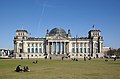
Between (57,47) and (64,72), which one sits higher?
(57,47)

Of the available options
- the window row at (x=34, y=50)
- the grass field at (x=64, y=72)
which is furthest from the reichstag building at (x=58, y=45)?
the grass field at (x=64, y=72)

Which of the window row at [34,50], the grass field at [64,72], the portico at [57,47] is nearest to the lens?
the grass field at [64,72]

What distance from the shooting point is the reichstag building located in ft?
551

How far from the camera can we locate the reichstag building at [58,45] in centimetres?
16800

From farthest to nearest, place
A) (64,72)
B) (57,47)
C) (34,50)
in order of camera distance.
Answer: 1. (34,50)
2. (57,47)
3. (64,72)

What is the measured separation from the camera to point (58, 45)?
169 meters

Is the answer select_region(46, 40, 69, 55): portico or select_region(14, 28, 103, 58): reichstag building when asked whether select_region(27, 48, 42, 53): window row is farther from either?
select_region(46, 40, 69, 55): portico

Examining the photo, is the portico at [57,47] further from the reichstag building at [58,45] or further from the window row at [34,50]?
the window row at [34,50]

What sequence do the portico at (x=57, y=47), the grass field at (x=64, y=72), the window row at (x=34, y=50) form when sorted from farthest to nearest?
the window row at (x=34, y=50) → the portico at (x=57, y=47) → the grass field at (x=64, y=72)

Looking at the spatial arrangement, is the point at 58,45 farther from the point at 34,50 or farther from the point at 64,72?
the point at 64,72

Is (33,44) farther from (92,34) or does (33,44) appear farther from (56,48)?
(92,34)

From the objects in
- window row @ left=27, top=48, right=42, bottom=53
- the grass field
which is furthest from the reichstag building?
the grass field

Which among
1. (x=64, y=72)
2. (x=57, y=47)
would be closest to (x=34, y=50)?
(x=57, y=47)

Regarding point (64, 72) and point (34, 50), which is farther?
point (34, 50)
